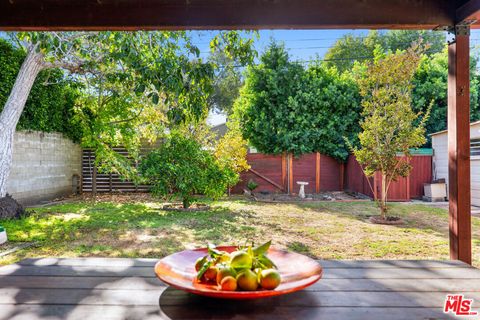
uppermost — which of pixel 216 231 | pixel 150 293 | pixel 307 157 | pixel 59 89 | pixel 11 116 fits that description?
pixel 59 89

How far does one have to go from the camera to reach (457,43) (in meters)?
2.12

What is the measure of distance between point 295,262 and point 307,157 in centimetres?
925

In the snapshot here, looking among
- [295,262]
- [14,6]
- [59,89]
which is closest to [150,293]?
[295,262]

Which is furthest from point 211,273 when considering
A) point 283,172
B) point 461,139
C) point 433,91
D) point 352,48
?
point 352,48

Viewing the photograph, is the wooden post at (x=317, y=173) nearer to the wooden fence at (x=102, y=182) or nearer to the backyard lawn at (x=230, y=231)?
the backyard lawn at (x=230, y=231)

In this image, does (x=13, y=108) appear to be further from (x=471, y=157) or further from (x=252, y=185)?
(x=471, y=157)

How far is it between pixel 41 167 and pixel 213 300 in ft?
27.6

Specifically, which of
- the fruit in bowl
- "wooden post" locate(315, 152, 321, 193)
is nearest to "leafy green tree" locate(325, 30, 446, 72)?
"wooden post" locate(315, 152, 321, 193)

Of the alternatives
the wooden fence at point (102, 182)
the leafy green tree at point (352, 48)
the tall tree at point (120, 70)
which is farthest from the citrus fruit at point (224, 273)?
the leafy green tree at point (352, 48)

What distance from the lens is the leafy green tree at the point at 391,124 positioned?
6.40 metres

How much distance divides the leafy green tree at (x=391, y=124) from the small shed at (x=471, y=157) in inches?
102

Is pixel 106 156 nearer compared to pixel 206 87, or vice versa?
pixel 206 87

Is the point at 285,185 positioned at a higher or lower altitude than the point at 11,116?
lower

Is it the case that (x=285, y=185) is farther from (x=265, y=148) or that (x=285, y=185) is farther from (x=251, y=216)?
(x=251, y=216)
